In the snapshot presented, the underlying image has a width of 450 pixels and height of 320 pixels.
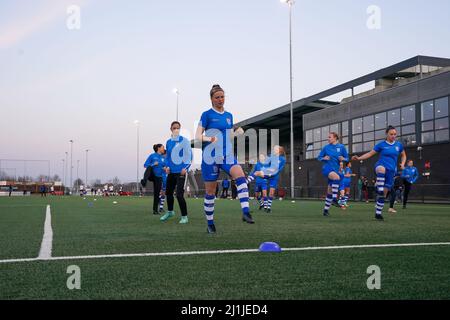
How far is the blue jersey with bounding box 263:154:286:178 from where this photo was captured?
14664 millimetres

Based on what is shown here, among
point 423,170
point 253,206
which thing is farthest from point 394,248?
point 423,170

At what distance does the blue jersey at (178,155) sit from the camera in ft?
31.3

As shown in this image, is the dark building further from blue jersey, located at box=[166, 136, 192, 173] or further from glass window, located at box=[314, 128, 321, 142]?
blue jersey, located at box=[166, 136, 192, 173]

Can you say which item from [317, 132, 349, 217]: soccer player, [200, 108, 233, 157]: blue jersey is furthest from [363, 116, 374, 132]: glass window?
Result: [200, 108, 233, 157]: blue jersey

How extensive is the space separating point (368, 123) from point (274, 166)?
26004mm

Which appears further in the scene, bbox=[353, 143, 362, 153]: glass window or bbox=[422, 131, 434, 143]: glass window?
bbox=[353, 143, 362, 153]: glass window

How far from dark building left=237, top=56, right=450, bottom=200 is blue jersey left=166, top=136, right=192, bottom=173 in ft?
70.9

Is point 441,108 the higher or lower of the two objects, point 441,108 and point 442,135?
the higher

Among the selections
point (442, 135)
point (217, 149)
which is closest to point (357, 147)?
point (442, 135)

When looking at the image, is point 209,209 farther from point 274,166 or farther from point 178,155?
point 274,166

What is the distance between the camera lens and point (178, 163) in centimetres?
959

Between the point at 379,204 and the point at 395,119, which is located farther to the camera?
the point at 395,119

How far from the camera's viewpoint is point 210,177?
6.82 meters
